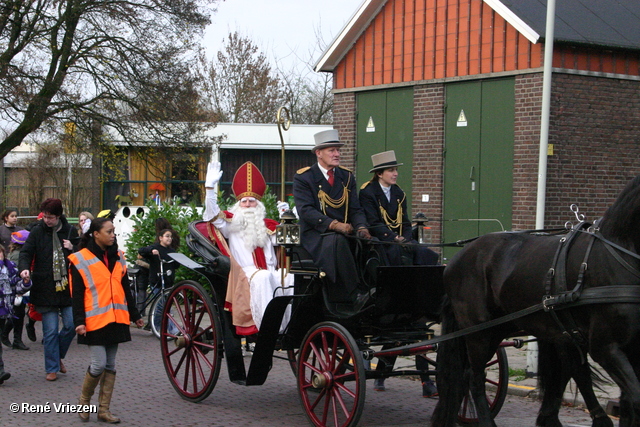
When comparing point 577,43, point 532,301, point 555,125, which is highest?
point 577,43

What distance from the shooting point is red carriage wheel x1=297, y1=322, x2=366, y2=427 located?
6082 millimetres

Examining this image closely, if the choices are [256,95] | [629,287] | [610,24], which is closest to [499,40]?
[610,24]

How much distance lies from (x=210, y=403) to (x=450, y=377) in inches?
104

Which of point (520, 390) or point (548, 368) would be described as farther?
point (520, 390)

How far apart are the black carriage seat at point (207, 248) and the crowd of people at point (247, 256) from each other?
0.25 ft

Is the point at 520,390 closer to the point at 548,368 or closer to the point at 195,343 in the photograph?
the point at 548,368

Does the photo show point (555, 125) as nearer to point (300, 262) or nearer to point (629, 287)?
point (300, 262)

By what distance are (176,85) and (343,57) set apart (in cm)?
874

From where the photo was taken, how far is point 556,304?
17.6 ft

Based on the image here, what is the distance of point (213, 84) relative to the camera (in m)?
43.3

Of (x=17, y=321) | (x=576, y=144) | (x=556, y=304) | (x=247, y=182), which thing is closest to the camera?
(x=556, y=304)

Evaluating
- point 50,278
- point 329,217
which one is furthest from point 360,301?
point 50,278

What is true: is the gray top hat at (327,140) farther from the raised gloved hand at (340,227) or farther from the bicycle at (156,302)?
the bicycle at (156,302)

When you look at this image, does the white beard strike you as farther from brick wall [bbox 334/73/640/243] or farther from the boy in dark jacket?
brick wall [bbox 334/73/640/243]
